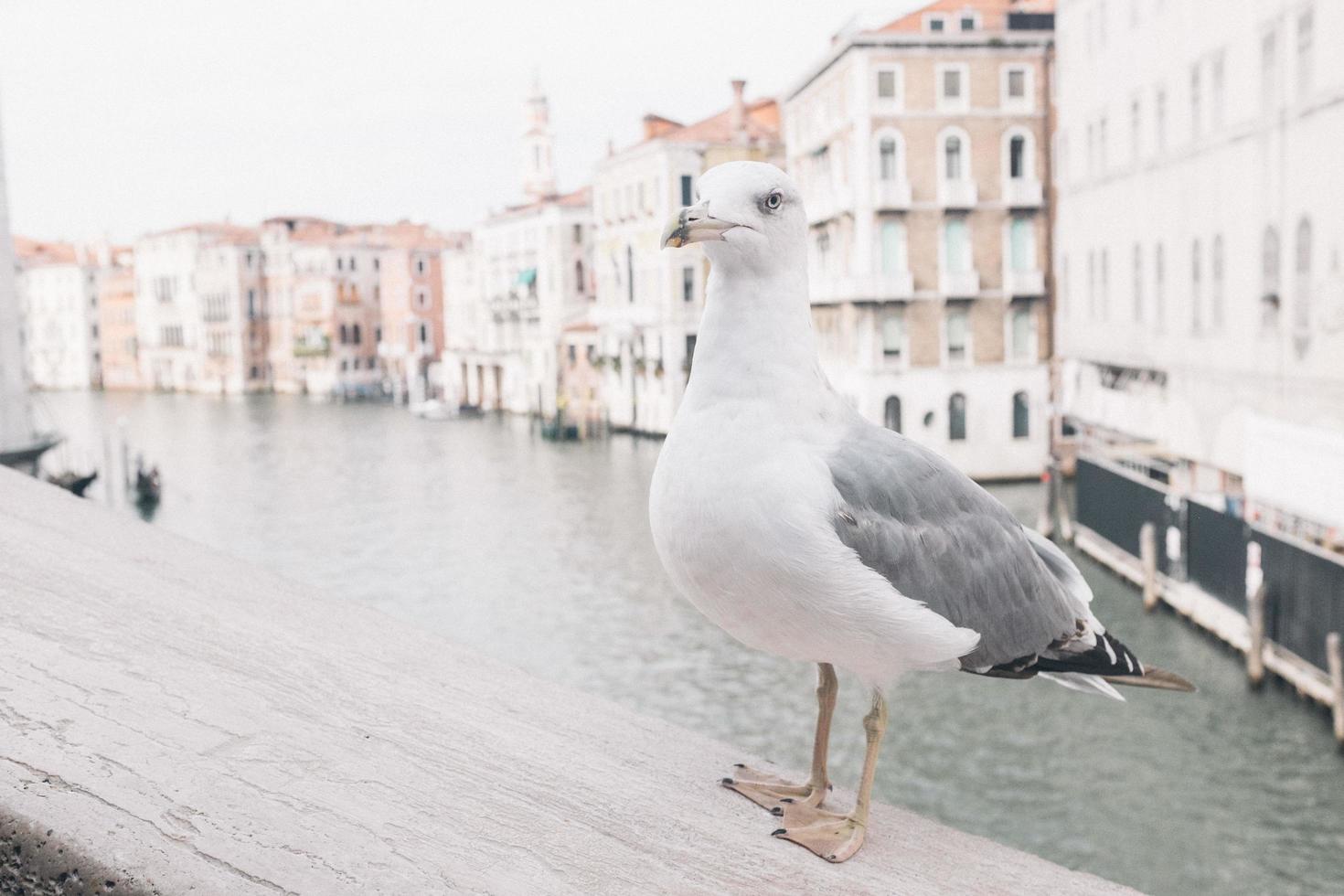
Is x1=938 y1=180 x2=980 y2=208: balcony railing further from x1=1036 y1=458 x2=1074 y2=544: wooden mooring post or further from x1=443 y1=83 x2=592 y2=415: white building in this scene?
x1=443 y1=83 x2=592 y2=415: white building

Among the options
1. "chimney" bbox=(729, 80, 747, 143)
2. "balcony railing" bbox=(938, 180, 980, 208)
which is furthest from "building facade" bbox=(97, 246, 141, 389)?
"balcony railing" bbox=(938, 180, 980, 208)

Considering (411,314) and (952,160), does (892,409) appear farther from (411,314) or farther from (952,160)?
(411,314)

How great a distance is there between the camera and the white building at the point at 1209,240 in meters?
12.9

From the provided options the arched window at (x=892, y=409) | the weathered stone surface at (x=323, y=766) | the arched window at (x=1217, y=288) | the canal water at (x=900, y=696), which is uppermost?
the arched window at (x=1217, y=288)

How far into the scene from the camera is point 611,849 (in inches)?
44.6

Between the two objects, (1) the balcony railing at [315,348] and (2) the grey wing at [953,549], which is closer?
(2) the grey wing at [953,549]

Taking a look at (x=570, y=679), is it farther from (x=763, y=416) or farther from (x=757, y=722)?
(x=763, y=416)

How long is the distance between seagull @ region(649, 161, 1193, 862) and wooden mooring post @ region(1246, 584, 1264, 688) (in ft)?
38.5

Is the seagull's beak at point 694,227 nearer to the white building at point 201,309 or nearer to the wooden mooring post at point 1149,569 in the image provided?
the wooden mooring post at point 1149,569

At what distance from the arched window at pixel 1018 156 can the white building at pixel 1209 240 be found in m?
3.13

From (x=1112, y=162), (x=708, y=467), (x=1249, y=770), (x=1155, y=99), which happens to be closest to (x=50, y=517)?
(x=708, y=467)

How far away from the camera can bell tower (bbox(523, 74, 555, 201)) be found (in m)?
59.9

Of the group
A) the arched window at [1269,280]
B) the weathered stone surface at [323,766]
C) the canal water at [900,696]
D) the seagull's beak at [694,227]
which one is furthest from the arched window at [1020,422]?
the seagull's beak at [694,227]

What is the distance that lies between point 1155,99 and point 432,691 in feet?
60.6
